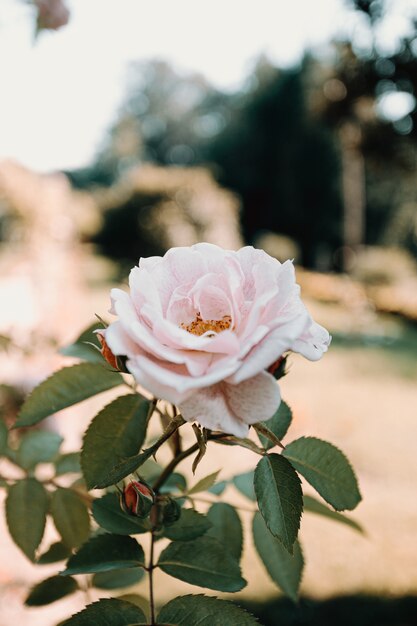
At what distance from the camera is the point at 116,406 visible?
0.52 m

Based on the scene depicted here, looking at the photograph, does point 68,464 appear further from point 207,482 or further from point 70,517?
point 207,482

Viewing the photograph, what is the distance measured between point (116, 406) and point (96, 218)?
14.5 metres

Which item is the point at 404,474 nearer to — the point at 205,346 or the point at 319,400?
the point at 319,400

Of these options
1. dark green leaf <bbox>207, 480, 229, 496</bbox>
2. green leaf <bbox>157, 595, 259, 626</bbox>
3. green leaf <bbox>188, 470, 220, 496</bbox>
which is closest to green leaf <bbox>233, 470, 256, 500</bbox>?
dark green leaf <bbox>207, 480, 229, 496</bbox>

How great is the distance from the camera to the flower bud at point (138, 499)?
0.43 m

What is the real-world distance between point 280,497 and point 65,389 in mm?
268

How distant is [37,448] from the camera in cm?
73

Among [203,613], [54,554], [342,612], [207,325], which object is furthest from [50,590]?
[342,612]

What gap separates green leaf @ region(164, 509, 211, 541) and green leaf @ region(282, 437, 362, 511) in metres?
0.10

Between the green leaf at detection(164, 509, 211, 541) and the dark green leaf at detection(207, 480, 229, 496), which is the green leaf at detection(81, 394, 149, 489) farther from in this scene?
the dark green leaf at detection(207, 480, 229, 496)

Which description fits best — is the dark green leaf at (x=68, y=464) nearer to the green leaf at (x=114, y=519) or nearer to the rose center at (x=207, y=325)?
the green leaf at (x=114, y=519)

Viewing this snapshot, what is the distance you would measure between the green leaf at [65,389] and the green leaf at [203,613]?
21 centimetres

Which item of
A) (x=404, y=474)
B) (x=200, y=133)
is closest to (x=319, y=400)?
(x=404, y=474)

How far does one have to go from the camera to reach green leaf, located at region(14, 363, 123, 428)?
1.86 ft
